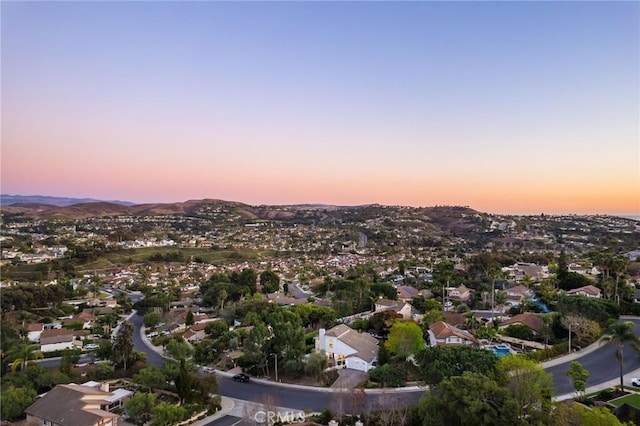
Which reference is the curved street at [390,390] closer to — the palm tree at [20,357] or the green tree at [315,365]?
the green tree at [315,365]

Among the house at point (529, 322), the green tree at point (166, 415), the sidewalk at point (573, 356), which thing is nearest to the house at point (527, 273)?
the house at point (529, 322)

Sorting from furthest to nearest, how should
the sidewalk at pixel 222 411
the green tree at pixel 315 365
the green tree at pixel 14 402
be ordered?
the green tree at pixel 315 365
the sidewalk at pixel 222 411
the green tree at pixel 14 402

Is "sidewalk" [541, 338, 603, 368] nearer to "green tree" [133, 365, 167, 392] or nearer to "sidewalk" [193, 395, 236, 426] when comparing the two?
"sidewalk" [193, 395, 236, 426]

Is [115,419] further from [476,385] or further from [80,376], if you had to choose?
[476,385]

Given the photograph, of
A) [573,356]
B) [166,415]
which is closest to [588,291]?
[573,356]

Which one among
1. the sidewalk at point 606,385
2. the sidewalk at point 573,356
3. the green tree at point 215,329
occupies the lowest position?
the green tree at point 215,329

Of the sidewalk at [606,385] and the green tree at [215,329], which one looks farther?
the green tree at [215,329]
